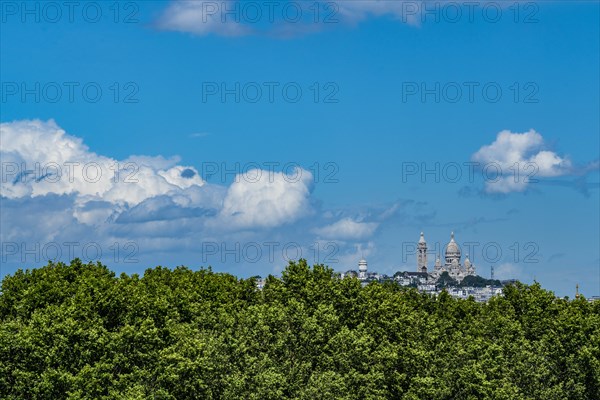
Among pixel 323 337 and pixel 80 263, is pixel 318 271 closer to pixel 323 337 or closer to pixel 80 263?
pixel 323 337

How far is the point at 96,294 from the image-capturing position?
7156cm

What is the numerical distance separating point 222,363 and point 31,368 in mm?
12787

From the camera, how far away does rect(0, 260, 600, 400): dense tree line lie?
64.9 meters

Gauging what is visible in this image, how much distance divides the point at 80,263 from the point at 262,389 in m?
24.7

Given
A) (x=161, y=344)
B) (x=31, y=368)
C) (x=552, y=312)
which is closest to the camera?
(x=31, y=368)

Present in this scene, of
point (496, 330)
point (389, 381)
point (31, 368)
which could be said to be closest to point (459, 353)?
point (389, 381)

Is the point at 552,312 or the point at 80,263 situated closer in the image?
the point at 80,263

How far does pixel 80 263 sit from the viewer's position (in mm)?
84625

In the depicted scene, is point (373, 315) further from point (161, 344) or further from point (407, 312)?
point (161, 344)

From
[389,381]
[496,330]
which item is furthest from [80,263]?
[496,330]

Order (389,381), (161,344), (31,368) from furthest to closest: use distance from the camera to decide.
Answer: (389,381)
(161,344)
(31,368)

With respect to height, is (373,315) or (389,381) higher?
(373,315)

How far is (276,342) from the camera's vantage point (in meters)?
73.9

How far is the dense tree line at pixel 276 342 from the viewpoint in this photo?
6494cm
